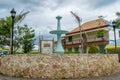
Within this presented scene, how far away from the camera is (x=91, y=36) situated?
163 ft

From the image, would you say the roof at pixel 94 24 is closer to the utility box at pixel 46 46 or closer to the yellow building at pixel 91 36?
the yellow building at pixel 91 36

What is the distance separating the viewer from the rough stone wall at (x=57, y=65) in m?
13.4

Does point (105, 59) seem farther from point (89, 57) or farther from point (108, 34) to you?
point (108, 34)

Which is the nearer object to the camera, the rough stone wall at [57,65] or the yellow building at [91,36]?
the rough stone wall at [57,65]

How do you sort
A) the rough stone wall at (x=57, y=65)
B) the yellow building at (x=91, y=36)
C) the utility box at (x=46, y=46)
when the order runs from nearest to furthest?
the rough stone wall at (x=57, y=65) < the utility box at (x=46, y=46) < the yellow building at (x=91, y=36)

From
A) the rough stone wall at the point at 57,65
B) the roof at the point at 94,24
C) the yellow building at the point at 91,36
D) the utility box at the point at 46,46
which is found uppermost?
the roof at the point at 94,24

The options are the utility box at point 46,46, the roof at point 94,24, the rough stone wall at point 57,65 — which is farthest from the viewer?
the roof at point 94,24

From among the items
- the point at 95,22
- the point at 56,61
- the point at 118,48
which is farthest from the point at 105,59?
the point at 95,22

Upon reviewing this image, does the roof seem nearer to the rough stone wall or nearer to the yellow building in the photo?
the yellow building

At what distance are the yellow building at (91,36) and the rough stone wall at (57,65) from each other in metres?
30.1

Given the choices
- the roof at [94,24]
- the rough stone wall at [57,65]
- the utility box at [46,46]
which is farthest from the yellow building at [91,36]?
the rough stone wall at [57,65]

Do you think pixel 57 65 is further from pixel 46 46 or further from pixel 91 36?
pixel 91 36

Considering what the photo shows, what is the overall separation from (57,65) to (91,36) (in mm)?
37140

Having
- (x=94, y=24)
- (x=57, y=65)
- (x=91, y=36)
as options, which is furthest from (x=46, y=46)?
(x=91, y=36)
